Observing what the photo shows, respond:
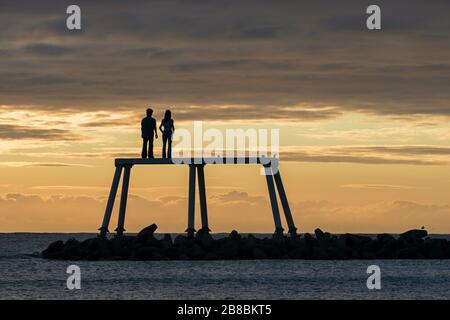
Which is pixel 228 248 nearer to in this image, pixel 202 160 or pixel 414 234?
pixel 202 160

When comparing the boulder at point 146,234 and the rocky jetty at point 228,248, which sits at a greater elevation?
the boulder at point 146,234

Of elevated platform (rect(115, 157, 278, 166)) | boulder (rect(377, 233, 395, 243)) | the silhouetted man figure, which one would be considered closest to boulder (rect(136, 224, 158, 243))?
elevated platform (rect(115, 157, 278, 166))

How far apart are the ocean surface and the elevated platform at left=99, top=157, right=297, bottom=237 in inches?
73.7

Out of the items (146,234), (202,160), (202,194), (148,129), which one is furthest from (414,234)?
(148,129)

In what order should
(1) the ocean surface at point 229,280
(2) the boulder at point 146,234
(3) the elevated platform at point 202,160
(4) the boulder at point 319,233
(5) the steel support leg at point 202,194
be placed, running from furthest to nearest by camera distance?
(4) the boulder at point 319,233, (2) the boulder at point 146,234, (5) the steel support leg at point 202,194, (3) the elevated platform at point 202,160, (1) the ocean surface at point 229,280

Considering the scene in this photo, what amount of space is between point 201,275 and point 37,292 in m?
8.12

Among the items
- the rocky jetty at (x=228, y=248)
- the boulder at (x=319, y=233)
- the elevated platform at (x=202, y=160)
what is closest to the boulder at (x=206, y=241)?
the rocky jetty at (x=228, y=248)

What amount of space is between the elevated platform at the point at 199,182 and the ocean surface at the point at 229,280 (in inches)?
73.7

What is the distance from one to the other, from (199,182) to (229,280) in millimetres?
7263

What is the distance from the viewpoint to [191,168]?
52094 millimetres

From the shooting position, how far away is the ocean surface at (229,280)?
4384 cm

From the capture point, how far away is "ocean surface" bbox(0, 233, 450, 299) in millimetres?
43844

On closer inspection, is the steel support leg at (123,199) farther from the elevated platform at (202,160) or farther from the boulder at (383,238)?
the boulder at (383,238)
